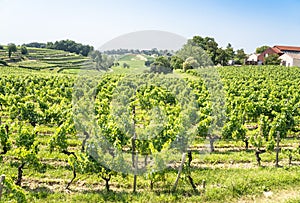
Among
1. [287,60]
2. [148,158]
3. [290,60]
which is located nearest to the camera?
[148,158]

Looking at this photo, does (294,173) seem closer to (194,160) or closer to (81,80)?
(194,160)

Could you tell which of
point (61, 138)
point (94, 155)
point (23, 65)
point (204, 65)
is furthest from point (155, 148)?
point (23, 65)

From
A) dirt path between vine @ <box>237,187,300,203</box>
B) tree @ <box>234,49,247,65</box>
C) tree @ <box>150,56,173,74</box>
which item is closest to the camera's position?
dirt path between vine @ <box>237,187,300,203</box>

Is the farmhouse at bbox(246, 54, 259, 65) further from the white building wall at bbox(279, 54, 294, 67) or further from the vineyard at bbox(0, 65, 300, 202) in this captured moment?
the vineyard at bbox(0, 65, 300, 202)

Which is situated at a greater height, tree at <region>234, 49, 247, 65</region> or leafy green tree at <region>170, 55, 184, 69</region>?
tree at <region>234, 49, 247, 65</region>

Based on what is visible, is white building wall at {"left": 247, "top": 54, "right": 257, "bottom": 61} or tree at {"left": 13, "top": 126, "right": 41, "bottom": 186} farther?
white building wall at {"left": 247, "top": 54, "right": 257, "bottom": 61}

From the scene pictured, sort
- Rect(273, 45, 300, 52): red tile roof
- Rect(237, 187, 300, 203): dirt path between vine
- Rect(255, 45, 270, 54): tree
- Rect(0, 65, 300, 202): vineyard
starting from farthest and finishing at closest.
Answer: Rect(255, 45, 270, 54): tree, Rect(273, 45, 300, 52): red tile roof, Rect(0, 65, 300, 202): vineyard, Rect(237, 187, 300, 203): dirt path between vine

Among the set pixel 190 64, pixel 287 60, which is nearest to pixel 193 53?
pixel 190 64

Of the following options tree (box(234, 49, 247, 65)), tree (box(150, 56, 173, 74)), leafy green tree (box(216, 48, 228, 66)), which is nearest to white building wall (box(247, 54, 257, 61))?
tree (box(234, 49, 247, 65))

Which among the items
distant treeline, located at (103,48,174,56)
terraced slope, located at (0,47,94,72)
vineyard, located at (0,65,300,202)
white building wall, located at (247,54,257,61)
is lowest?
vineyard, located at (0,65,300,202)

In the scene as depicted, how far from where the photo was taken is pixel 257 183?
1048 cm

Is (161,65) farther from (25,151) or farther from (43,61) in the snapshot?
(43,61)

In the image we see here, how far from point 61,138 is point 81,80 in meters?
4.48

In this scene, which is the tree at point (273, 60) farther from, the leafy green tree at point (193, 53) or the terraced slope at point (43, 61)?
the leafy green tree at point (193, 53)
